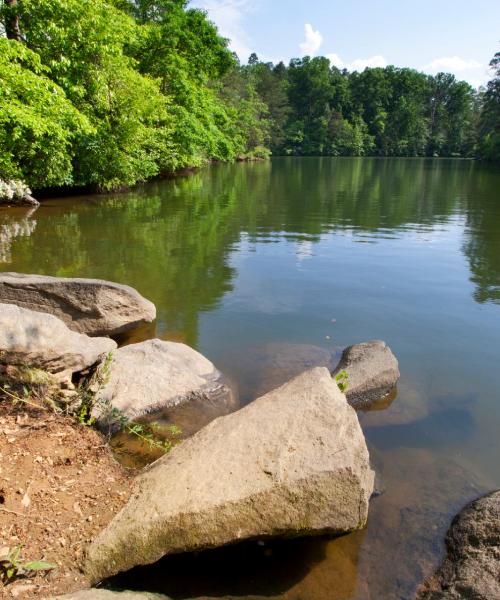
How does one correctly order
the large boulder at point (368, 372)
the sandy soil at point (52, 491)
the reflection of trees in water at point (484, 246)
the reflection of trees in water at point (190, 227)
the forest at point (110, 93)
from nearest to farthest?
the sandy soil at point (52, 491)
the large boulder at point (368, 372)
the reflection of trees in water at point (190, 227)
the reflection of trees in water at point (484, 246)
the forest at point (110, 93)

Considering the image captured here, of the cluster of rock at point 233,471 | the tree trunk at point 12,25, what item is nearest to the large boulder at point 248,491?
the cluster of rock at point 233,471

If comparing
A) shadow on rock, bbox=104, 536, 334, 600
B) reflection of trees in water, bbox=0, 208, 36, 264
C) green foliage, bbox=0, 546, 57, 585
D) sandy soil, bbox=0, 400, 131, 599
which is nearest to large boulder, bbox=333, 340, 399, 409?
shadow on rock, bbox=104, 536, 334, 600

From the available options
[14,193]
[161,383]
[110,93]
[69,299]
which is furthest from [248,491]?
[110,93]

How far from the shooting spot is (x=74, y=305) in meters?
6.48

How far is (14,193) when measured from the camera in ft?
56.1

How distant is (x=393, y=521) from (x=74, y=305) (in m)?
4.85

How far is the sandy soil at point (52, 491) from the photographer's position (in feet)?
9.03

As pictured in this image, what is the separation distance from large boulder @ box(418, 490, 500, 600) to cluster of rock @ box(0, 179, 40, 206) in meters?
17.4

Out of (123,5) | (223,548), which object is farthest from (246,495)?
(123,5)

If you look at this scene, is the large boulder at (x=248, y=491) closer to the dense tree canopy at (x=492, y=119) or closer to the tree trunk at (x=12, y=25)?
the tree trunk at (x=12, y=25)

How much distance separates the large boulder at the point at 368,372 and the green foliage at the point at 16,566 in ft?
11.8

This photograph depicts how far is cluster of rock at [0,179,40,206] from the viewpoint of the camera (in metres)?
16.6

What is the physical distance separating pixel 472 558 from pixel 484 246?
11.8 m

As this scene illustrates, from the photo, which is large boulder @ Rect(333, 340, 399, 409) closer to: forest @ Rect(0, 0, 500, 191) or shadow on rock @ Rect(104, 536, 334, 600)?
shadow on rock @ Rect(104, 536, 334, 600)
